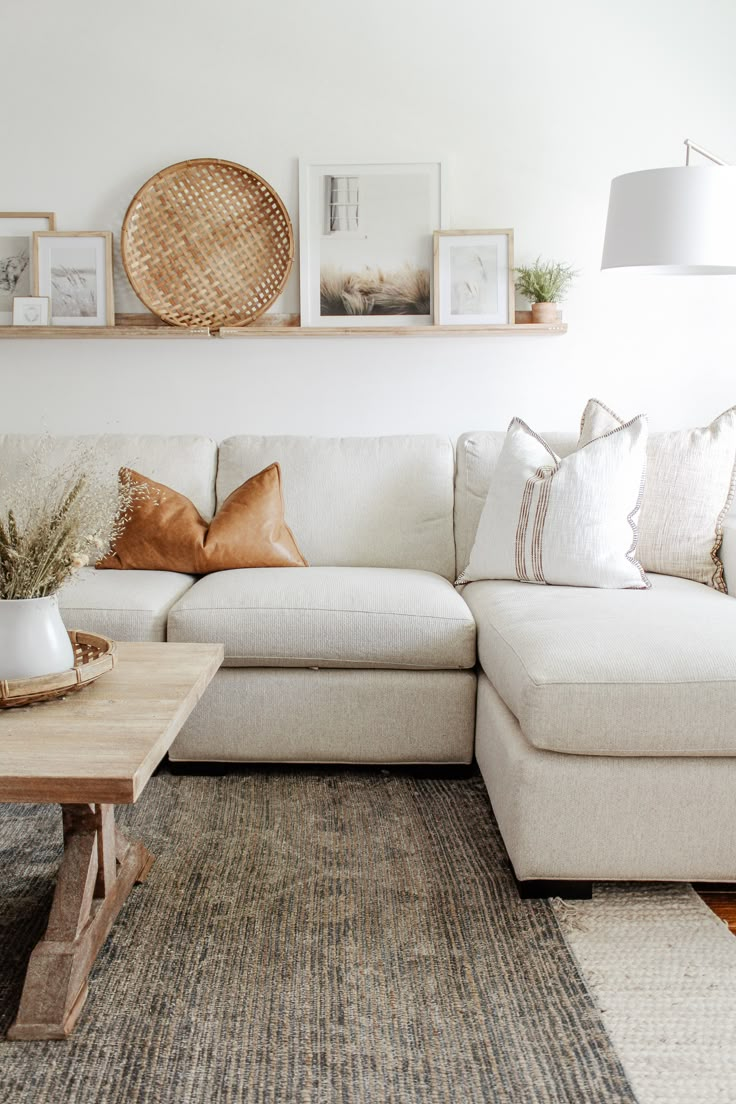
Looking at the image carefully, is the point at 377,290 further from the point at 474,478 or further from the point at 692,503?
the point at 692,503

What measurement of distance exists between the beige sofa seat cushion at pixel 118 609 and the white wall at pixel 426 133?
1.23 meters

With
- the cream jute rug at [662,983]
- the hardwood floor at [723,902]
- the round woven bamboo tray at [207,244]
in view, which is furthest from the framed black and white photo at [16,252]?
the hardwood floor at [723,902]

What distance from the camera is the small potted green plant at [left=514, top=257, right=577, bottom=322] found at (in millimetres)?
3275

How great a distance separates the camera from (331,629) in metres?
2.30

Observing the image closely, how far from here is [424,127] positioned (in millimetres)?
3342

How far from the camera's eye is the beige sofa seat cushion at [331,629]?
230 centimetres

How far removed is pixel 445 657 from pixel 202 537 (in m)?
0.91

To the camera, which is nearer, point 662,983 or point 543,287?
point 662,983

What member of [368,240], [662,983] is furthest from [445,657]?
[368,240]

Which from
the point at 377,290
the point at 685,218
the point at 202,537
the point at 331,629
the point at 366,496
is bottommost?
the point at 331,629

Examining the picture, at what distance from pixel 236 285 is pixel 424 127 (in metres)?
0.89

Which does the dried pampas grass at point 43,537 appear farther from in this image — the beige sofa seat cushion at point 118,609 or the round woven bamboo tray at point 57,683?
the beige sofa seat cushion at point 118,609

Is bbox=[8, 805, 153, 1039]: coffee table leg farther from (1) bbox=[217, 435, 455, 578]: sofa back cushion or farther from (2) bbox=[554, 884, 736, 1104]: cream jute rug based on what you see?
(1) bbox=[217, 435, 455, 578]: sofa back cushion

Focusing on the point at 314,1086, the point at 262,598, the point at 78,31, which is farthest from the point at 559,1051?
the point at 78,31
